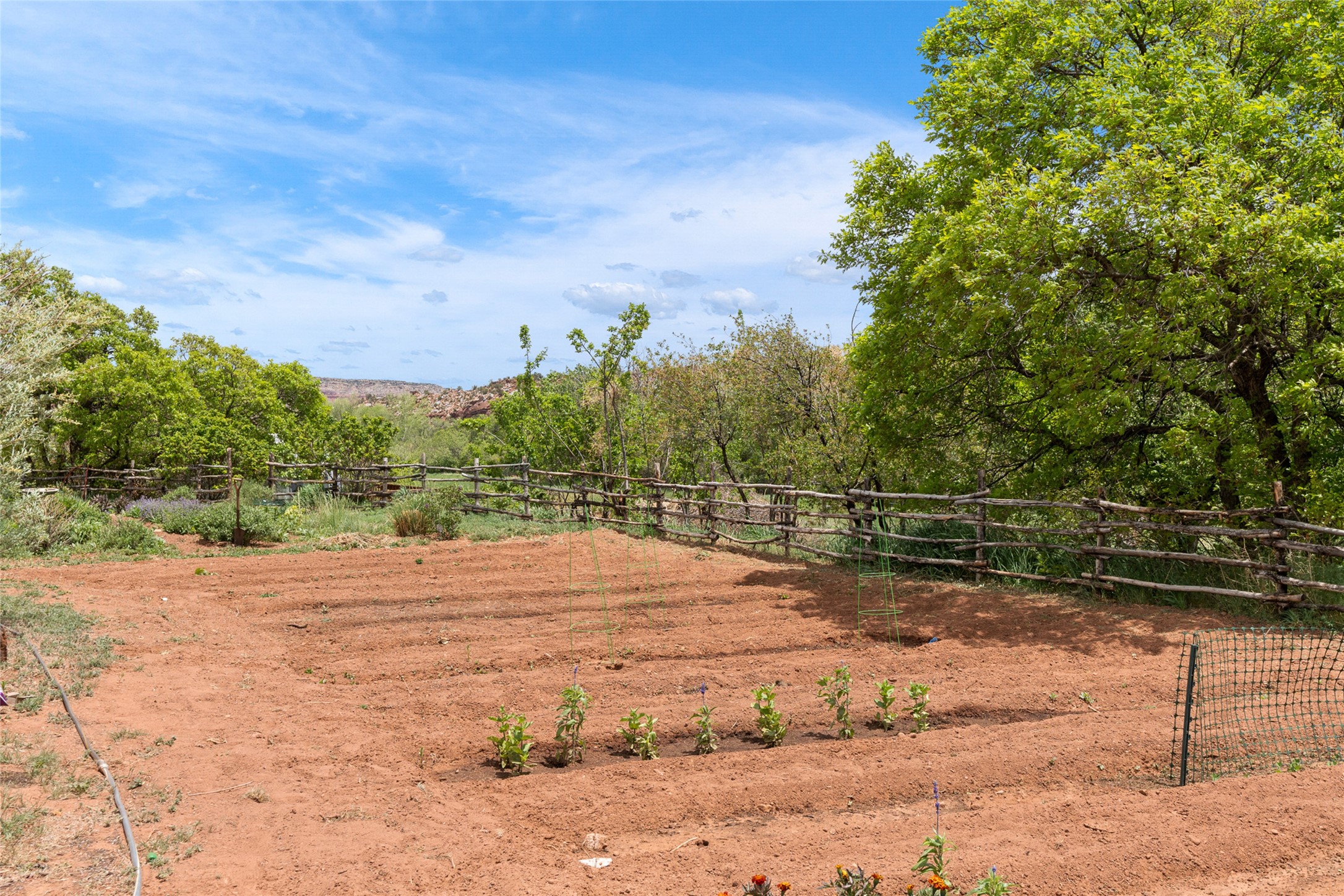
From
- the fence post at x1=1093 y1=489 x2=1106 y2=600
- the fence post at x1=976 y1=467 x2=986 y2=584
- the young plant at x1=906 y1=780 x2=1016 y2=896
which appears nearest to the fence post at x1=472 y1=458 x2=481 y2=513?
the fence post at x1=976 y1=467 x2=986 y2=584

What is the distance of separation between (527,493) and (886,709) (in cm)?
1379

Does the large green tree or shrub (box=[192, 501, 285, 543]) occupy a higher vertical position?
the large green tree

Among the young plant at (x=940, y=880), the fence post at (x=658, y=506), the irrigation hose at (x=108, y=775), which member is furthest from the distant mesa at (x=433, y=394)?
the young plant at (x=940, y=880)

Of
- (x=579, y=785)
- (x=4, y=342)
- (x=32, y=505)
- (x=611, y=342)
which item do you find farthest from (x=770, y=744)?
(x=611, y=342)

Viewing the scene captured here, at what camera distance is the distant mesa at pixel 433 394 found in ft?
174

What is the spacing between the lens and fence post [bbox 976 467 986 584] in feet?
36.3

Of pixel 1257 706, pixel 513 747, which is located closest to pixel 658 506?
pixel 513 747

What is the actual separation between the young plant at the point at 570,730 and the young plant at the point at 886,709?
6.81 feet

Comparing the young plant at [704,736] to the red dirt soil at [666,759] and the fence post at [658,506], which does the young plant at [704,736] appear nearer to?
the red dirt soil at [666,759]

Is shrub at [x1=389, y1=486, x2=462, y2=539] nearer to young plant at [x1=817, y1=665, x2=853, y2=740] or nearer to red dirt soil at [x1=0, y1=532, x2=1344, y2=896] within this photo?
red dirt soil at [x1=0, y1=532, x2=1344, y2=896]

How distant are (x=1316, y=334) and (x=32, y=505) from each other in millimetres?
14415

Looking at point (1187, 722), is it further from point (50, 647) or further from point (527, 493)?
point (527, 493)

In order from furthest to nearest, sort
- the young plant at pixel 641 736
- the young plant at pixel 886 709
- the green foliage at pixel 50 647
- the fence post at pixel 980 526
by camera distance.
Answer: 1. the fence post at pixel 980 526
2. the green foliage at pixel 50 647
3. the young plant at pixel 886 709
4. the young plant at pixel 641 736

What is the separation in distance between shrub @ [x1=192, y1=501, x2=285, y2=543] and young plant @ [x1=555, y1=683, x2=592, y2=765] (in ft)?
38.1
